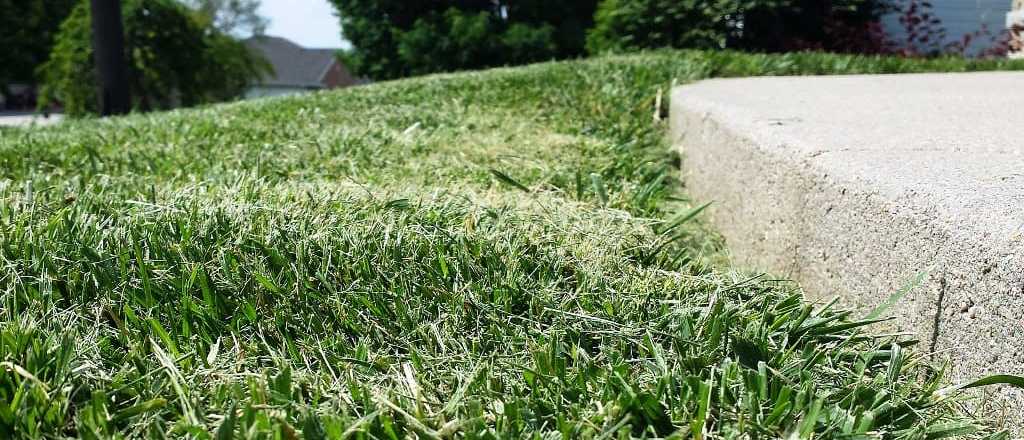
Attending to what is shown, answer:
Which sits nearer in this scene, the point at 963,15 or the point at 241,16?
the point at 963,15

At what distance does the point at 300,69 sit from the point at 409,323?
174 ft

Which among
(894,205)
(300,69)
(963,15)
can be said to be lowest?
(894,205)

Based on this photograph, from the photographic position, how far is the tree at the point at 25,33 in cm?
3556

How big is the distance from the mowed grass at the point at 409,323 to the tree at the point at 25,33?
39.2 meters

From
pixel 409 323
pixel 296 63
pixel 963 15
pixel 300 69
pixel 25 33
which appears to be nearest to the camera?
pixel 409 323

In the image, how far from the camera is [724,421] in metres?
1.10

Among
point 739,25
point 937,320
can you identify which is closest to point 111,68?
point 739,25

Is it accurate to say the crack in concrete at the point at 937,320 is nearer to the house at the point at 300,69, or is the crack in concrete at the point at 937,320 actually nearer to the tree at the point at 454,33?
the tree at the point at 454,33

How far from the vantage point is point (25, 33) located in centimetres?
3656

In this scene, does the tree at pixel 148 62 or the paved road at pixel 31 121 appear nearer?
the paved road at pixel 31 121

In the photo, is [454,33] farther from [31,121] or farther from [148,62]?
[31,121]

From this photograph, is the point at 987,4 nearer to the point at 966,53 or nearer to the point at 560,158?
the point at 966,53

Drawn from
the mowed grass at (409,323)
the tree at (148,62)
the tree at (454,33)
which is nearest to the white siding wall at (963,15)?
the tree at (454,33)

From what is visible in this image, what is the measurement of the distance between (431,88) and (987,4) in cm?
924
